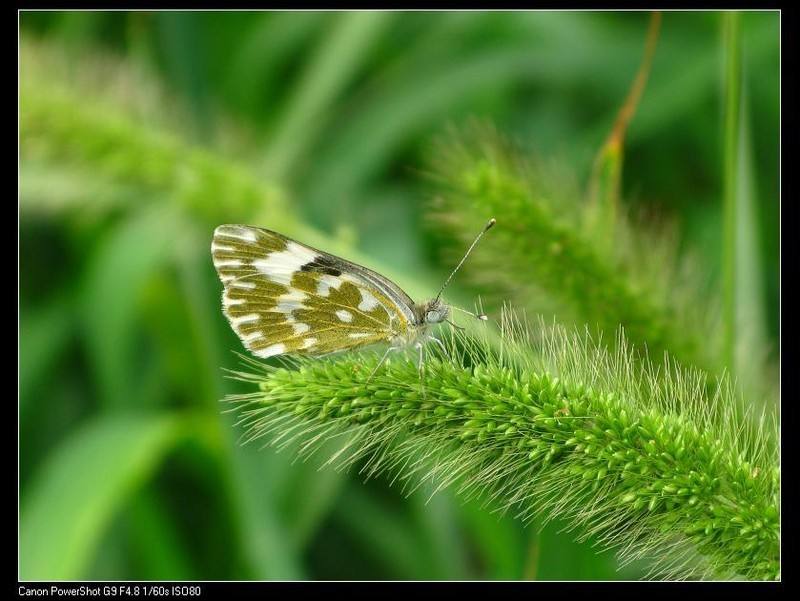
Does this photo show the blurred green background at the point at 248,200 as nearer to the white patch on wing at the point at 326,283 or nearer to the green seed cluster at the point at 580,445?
the white patch on wing at the point at 326,283

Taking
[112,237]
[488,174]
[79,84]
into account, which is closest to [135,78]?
[79,84]

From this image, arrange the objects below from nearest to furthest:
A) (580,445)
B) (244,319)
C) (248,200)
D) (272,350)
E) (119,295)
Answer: (580,445), (272,350), (244,319), (248,200), (119,295)

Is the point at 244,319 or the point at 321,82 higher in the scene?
the point at 321,82

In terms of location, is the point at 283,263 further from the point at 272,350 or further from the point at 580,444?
the point at 580,444

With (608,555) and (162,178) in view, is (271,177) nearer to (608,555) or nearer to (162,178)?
(162,178)

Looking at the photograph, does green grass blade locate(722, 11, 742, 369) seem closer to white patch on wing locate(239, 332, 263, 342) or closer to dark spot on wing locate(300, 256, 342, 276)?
dark spot on wing locate(300, 256, 342, 276)

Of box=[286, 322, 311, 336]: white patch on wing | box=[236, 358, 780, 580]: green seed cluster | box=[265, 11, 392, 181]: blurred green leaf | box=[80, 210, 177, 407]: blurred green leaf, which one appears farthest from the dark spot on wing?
box=[265, 11, 392, 181]: blurred green leaf

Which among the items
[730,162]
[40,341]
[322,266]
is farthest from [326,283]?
[40,341]
